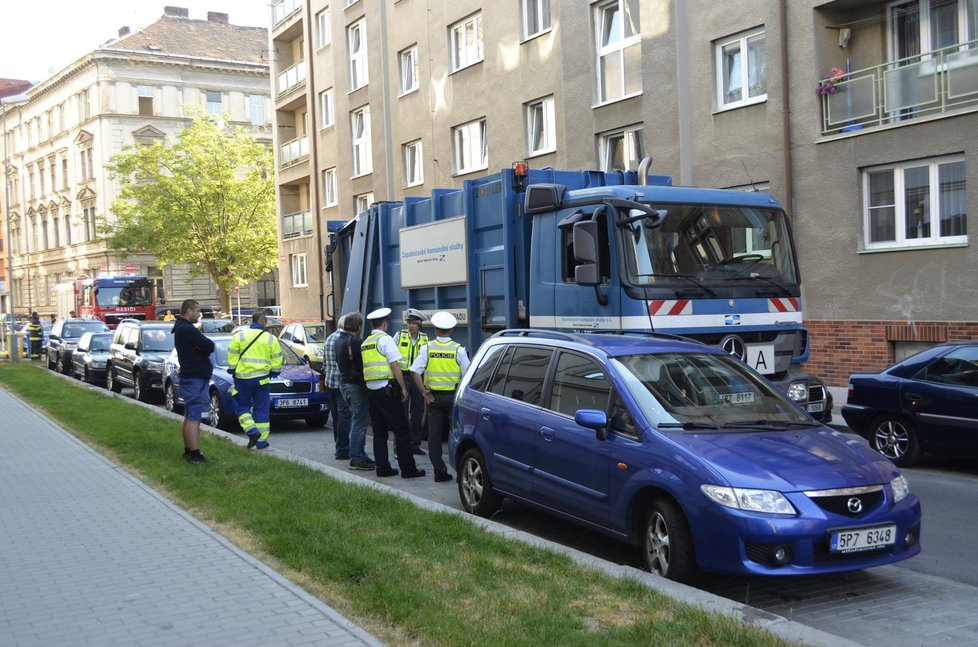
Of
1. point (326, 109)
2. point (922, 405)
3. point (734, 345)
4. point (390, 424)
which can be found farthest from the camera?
point (326, 109)

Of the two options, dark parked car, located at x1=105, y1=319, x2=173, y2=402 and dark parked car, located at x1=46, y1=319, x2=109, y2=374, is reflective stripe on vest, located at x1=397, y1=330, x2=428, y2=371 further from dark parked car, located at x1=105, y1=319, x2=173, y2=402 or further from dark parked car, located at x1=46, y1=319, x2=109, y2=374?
dark parked car, located at x1=46, y1=319, x2=109, y2=374

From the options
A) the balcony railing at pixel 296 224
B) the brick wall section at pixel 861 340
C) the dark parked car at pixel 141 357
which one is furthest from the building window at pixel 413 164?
the brick wall section at pixel 861 340

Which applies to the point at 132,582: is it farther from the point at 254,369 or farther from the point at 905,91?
the point at 905,91

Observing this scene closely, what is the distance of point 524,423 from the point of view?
744cm

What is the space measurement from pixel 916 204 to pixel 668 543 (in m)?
11.9

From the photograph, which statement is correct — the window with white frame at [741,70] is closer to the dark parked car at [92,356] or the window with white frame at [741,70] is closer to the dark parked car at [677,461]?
the dark parked car at [677,461]

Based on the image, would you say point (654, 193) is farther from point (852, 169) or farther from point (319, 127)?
point (319, 127)

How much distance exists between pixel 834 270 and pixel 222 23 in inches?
2446

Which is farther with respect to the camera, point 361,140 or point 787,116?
point 361,140

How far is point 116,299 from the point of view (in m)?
42.9

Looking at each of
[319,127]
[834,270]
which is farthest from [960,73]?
[319,127]

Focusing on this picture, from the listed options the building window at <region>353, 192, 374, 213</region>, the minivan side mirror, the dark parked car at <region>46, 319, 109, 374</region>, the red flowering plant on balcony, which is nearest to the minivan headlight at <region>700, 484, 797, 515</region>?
the minivan side mirror

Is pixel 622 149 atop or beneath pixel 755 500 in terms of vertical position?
atop

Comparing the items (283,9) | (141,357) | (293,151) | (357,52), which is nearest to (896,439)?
(141,357)
